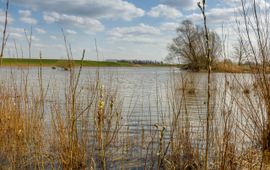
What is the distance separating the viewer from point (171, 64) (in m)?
4.89

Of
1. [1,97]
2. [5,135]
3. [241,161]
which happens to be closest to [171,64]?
[241,161]

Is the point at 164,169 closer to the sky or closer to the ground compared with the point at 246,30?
closer to the ground

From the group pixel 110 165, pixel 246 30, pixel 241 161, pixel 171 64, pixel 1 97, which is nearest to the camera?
pixel 241 161

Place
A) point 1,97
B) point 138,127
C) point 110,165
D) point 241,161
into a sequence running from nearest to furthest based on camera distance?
1. point 241,161
2. point 110,165
3. point 1,97
4. point 138,127

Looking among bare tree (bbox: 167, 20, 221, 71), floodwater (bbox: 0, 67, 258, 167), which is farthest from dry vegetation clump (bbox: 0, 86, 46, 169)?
bare tree (bbox: 167, 20, 221, 71)

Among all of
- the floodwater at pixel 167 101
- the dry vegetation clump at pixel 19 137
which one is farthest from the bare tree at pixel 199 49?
the dry vegetation clump at pixel 19 137

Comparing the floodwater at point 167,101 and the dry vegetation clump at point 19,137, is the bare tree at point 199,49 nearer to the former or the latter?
the floodwater at point 167,101

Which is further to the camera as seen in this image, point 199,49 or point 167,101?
point 167,101

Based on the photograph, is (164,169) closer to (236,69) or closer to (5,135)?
(236,69)

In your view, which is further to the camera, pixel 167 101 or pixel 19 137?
pixel 167 101

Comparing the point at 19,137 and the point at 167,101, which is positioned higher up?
the point at 167,101

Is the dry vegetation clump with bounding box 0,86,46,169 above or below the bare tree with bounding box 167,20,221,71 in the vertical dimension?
below

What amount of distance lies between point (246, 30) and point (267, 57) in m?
0.51

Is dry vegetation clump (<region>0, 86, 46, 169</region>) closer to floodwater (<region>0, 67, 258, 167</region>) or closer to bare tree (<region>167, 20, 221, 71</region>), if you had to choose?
floodwater (<region>0, 67, 258, 167</region>)
